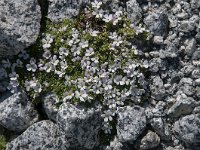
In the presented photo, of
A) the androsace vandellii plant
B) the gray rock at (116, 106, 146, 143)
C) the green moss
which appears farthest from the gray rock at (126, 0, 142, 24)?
the green moss

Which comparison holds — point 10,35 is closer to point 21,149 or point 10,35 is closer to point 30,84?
point 30,84

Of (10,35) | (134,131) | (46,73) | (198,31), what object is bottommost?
(134,131)

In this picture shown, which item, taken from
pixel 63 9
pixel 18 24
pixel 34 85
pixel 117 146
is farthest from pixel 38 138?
pixel 63 9

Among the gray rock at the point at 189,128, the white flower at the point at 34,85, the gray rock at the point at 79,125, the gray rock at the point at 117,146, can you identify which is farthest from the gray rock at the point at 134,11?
the gray rock at the point at 117,146

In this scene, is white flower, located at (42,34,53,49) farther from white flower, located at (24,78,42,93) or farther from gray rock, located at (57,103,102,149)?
gray rock, located at (57,103,102,149)

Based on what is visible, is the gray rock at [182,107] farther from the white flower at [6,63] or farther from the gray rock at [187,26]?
the white flower at [6,63]

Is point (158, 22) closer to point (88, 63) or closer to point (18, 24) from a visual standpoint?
point (88, 63)

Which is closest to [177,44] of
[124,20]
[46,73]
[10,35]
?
[124,20]
